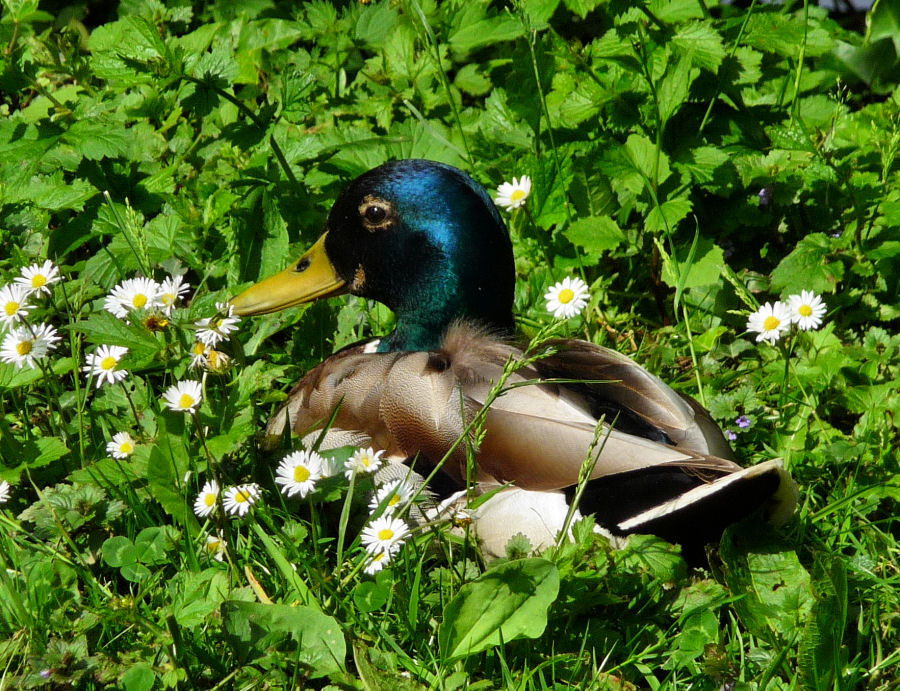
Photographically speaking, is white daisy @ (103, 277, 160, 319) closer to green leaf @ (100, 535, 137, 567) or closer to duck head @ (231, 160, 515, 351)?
green leaf @ (100, 535, 137, 567)

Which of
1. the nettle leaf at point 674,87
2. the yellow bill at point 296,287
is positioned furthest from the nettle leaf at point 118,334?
the nettle leaf at point 674,87

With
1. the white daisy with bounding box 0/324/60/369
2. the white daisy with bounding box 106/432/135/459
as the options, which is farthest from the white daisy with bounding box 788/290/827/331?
the white daisy with bounding box 0/324/60/369

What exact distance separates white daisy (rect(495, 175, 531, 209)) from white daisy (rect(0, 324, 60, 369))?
151 centimetres

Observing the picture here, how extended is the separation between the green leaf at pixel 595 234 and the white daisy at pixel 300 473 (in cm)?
151

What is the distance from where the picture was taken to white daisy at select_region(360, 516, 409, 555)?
2.31 meters

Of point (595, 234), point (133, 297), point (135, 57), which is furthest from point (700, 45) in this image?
point (133, 297)

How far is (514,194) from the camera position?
11.5ft

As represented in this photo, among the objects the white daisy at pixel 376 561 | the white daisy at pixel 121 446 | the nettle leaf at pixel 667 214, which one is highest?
the nettle leaf at pixel 667 214

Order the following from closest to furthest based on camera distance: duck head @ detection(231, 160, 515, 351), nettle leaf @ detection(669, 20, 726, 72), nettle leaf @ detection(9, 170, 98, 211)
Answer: duck head @ detection(231, 160, 515, 351) < nettle leaf @ detection(669, 20, 726, 72) < nettle leaf @ detection(9, 170, 98, 211)

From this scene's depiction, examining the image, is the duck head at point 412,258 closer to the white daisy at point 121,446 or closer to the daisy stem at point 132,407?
the daisy stem at point 132,407

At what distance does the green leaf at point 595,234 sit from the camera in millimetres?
3664

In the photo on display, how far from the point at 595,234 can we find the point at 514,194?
356 millimetres

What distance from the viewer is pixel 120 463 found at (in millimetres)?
2691

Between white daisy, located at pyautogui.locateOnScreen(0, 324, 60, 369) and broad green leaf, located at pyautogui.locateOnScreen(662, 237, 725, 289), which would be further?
broad green leaf, located at pyautogui.locateOnScreen(662, 237, 725, 289)
